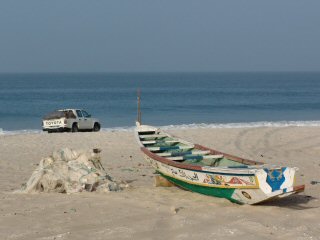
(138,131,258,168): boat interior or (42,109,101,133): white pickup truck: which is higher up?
(138,131,258,168): boat interior

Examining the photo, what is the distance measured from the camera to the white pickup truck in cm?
3350

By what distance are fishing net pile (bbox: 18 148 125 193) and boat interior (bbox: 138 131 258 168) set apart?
78.2 inches

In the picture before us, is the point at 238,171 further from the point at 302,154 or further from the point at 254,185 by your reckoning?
the point at 302,154

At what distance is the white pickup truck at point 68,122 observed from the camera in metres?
33.5

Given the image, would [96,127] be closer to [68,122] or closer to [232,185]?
[68,122]

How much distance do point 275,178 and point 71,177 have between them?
4.72m

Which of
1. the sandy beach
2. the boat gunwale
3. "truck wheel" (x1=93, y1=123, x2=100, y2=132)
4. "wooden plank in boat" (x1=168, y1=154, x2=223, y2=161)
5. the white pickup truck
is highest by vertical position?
the boat gunwale

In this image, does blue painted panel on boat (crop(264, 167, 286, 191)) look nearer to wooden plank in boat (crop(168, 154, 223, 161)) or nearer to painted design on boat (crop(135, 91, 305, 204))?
painted design on boat (crop(135, 91, 305, 204))

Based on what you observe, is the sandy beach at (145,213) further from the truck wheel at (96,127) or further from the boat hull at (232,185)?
the truck wheel at (96,127)

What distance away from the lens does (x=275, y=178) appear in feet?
40.1

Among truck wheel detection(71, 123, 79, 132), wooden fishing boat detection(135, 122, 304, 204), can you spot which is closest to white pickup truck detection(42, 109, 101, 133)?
truck wheel detection(71, 123, 79, 132)

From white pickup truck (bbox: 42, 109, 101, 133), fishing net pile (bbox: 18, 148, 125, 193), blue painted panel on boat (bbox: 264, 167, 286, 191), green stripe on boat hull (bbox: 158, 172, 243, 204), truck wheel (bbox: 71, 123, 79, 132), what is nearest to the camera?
blue painted panel on boat (bbox: 264, 167, 286, 191)

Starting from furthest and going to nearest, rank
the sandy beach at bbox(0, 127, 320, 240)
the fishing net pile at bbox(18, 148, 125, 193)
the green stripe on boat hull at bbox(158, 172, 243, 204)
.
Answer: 1. the fishing net pile at bbox(18, 148, 125, 193)
2. the green stripe on boat hull at bbox(158, 172, 243, 204)
3. the sandy beach at bbox(0, 127, 320, 240)

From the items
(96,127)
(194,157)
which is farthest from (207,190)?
(96,127)
